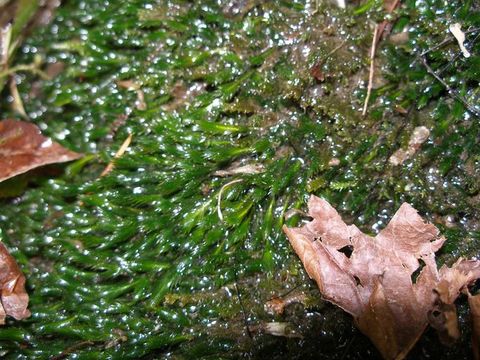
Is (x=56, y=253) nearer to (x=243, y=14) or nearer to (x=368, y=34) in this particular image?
(x=243, y=14)

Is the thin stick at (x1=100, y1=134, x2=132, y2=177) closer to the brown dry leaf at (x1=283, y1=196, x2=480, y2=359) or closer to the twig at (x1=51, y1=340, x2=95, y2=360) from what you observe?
the twig at (x1=51, y1=340, x2=95, y2=360)

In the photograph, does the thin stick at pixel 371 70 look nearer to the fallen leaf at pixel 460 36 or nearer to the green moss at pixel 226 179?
the green moss at pixel 226 179

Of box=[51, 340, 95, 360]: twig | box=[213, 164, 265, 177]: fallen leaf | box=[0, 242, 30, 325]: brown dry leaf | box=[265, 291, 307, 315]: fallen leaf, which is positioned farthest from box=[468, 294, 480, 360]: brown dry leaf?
box=[0, 242, 30, 325]: brown dry leaf

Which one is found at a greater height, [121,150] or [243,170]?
[243,170]

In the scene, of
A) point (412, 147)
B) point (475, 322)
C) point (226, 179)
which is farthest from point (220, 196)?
point (475, 322)

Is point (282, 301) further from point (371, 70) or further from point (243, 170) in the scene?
point (371, 70)

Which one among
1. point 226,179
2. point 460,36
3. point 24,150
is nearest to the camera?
point 460,36

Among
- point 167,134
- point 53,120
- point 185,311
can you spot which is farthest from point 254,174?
point 53,120

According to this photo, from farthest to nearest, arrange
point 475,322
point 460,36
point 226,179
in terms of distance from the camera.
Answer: point 226,179 → point 460,36 → point 475,322
